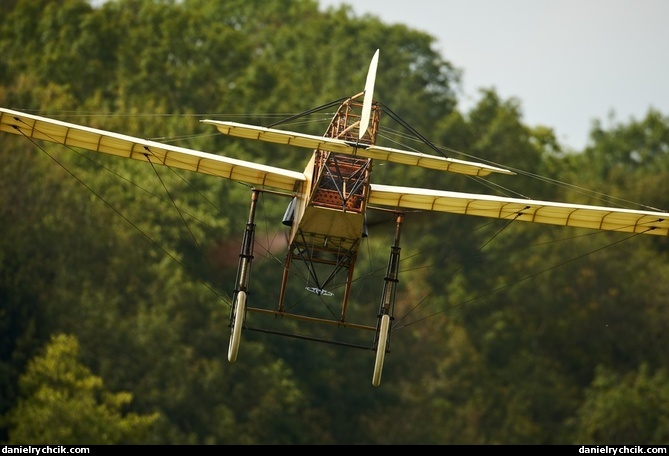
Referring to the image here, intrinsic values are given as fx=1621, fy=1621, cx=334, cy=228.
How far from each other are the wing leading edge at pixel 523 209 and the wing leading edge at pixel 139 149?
5.77 ft

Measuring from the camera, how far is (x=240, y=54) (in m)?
70.1

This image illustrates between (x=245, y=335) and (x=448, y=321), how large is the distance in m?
12.3

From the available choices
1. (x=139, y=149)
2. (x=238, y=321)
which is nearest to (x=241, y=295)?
(x=238, y=321)

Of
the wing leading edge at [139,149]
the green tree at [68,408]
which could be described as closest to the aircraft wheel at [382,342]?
the wing leading edge at [139,149]

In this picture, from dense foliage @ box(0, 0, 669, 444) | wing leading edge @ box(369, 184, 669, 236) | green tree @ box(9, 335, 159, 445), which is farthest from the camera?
dense foliage @ box(0, 0, 669, 444)

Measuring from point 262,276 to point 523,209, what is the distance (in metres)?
30.7

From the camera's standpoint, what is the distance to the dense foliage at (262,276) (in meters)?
51.7

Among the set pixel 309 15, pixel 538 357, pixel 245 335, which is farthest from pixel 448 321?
pixel 309 15

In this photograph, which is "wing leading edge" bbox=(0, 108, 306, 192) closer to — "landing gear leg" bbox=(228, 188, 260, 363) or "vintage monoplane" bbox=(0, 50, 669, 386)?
"vintage monoplane" bbox=(0, 50, 669, 386)

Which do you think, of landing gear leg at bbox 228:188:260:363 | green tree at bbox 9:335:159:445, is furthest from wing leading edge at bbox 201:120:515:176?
green tree at bbox 9:335:159:445

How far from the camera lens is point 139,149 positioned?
25875mm

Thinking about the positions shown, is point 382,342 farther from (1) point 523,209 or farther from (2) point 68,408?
(2) point 68,408

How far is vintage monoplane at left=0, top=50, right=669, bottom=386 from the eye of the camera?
22750mm

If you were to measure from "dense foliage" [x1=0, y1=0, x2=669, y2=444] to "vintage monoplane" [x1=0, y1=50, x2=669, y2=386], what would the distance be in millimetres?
19210
